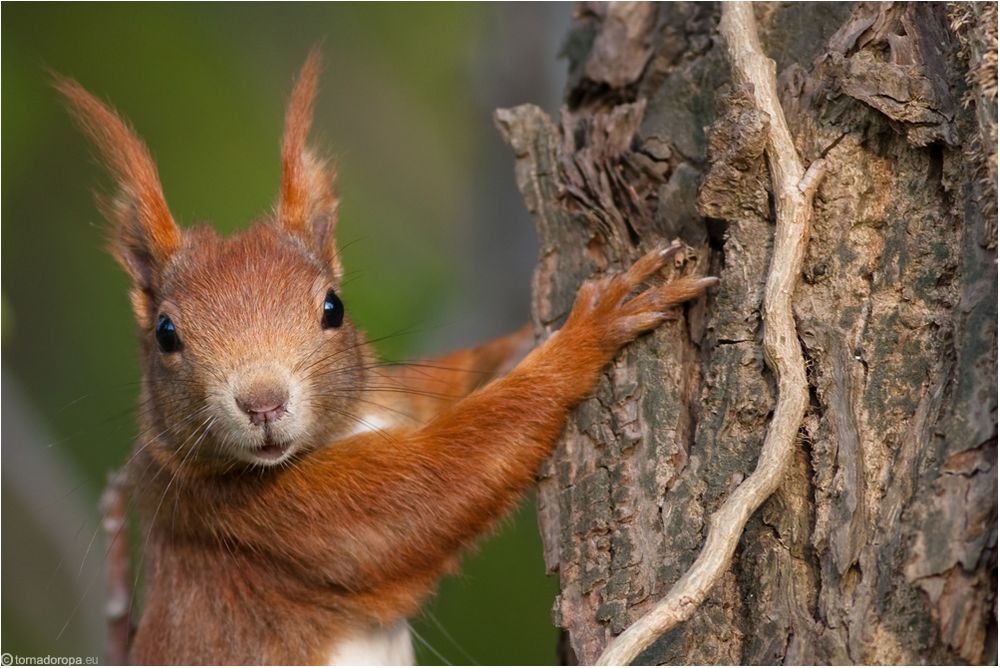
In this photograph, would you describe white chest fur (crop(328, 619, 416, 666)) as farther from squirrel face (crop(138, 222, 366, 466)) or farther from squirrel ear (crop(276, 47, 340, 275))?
squirrel ear (crop(276, 47, 340, 275))

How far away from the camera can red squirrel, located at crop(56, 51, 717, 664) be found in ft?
11.5

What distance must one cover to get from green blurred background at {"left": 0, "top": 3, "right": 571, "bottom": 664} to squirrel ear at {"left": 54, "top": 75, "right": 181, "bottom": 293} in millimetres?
1767

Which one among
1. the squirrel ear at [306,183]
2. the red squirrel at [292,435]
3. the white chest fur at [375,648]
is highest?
the squirrel ear at [306,183]

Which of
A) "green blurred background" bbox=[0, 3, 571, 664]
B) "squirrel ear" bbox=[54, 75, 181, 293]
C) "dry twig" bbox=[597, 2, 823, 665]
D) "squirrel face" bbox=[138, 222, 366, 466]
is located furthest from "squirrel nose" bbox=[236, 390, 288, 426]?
"green blurred background" bbox=[0, 3, 571, 664]

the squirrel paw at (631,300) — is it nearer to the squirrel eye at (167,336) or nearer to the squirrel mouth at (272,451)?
the squirrel mouth at (272,451)

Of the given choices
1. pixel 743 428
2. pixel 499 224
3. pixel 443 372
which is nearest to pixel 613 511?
pixel 743 428

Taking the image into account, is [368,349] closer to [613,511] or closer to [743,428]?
[613,511]

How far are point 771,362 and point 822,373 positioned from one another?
0.44ft

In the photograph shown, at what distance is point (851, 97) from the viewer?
9.67 ft

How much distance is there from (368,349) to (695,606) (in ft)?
7.16

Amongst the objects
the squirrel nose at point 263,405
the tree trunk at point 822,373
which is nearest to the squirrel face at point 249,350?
the squirrel nose at point 263,405

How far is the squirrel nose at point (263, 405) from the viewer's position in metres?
3.33

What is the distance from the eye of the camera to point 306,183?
14.4 ft

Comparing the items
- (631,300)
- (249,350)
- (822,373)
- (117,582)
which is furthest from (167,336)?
(822,373)
